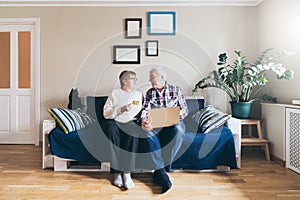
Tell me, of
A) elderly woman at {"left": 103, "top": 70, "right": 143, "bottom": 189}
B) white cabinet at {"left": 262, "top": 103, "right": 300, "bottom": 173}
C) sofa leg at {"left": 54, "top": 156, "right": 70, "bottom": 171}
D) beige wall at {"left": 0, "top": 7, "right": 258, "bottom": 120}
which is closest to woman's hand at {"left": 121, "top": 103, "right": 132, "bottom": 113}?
elderly woman at {"left": 103, "top": 70, "right": 143, "bottom": 189}

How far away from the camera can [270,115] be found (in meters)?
2.84

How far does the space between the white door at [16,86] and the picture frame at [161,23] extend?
5.48 ft

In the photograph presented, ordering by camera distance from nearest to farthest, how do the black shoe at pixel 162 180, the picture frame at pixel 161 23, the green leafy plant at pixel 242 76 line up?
the black shoe at pixel 162 180 < the green leafy plant at pixel 242 76 < the picture frame at pixel 161 23

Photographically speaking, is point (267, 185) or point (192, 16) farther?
point (192, 16)

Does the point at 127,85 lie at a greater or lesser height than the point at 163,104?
greater

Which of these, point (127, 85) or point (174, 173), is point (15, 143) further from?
point (174, 173)

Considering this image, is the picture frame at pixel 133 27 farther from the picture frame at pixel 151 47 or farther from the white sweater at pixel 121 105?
the white sweater at pixel 121 105

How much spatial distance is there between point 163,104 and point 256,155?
149cm

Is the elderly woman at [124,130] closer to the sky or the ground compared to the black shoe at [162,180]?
closer to the sky

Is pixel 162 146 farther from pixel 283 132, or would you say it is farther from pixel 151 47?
pixel 151 47

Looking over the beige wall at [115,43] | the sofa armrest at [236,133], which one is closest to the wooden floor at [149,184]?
the sofa armrest at [236,133]

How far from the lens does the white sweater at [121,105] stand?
7.67 ft

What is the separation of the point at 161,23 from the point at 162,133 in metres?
1.74

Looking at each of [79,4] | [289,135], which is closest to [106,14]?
[79,4]
